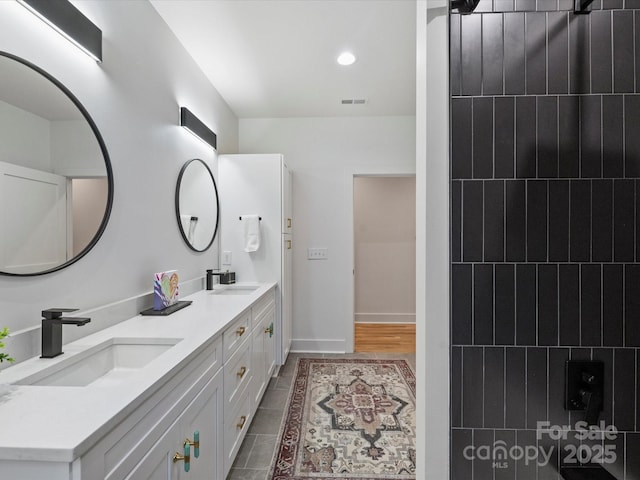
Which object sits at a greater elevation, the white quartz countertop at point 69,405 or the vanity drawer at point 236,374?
the white quartz countertop at point 69,405

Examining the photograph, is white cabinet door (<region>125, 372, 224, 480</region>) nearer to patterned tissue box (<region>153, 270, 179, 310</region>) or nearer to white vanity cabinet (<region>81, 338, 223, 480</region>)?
white vanity cabinet (<region>81, 338, 223, 480</region>)

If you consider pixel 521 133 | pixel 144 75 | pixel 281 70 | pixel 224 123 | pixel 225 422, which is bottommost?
pixel 225 422

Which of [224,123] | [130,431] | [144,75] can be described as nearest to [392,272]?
[224,123]

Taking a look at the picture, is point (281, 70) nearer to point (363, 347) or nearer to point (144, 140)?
point (144, 140)

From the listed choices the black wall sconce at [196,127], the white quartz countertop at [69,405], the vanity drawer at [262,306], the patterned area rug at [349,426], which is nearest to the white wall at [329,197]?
the patterned area rug at [349,426]

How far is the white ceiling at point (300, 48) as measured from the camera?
1914 millimetres

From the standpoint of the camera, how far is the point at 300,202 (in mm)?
3619

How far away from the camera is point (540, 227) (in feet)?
2.55

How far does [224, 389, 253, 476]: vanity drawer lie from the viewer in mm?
1579

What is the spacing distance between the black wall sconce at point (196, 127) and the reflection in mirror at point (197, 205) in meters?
0.20

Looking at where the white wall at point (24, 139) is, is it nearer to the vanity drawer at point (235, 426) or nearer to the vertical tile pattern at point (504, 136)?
the vanity drawer at point (235, 426)

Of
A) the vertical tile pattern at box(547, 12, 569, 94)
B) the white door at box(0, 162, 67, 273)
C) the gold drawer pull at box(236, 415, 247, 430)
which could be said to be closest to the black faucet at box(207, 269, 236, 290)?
the gold drawer pull at box(236, 415, 247, 430)

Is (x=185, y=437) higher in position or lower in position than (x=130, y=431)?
lower

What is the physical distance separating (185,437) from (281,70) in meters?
2.59
